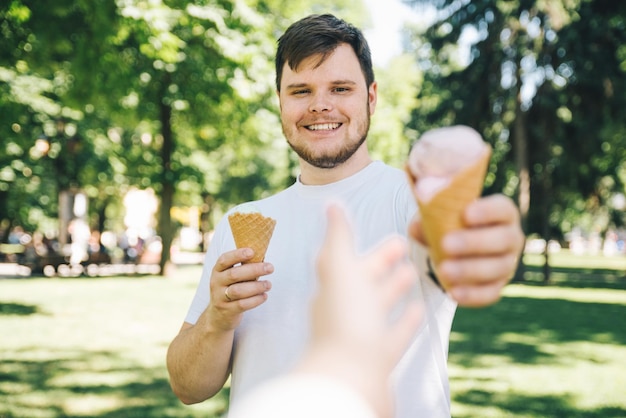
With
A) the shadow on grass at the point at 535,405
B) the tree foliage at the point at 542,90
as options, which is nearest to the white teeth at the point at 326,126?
the shadow on grass at the point at 535,405

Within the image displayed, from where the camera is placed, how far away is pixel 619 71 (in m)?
19.2

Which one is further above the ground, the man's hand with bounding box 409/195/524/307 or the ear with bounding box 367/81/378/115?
the ear with bounding box 367/81/378/115

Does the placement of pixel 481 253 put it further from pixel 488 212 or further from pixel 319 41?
pixel 319 41

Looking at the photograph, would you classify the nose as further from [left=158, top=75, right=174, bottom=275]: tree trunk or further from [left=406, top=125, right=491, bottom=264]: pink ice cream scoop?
[left=158, top=75, right=174, bottom=275]: tree trunk

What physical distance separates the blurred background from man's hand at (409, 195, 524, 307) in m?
5.85

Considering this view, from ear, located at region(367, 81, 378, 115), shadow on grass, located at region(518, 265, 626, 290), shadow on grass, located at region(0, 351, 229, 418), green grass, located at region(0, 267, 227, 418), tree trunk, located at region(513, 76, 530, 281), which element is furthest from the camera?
shadow on grass, located at region(518, 265, 626, 290)

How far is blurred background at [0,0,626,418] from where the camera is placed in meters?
7.59

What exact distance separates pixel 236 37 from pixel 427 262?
7.73 metres

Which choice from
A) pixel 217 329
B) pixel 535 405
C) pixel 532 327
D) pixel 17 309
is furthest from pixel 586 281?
pixel 217 329

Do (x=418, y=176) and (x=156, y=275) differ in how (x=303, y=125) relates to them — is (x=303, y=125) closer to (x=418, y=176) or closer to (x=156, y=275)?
(x=418, y=176)

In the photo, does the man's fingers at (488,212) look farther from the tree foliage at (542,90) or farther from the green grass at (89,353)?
the tree foliage at (542,90)

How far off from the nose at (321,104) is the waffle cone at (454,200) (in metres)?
1.31

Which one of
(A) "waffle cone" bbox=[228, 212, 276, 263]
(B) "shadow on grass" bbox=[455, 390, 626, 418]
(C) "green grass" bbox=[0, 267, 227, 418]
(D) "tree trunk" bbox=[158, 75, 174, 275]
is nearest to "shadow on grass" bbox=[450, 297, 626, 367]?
(B) "shadow on grass" bbox=[455, 390, 626, 418]

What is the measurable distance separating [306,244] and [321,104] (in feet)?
1.83
